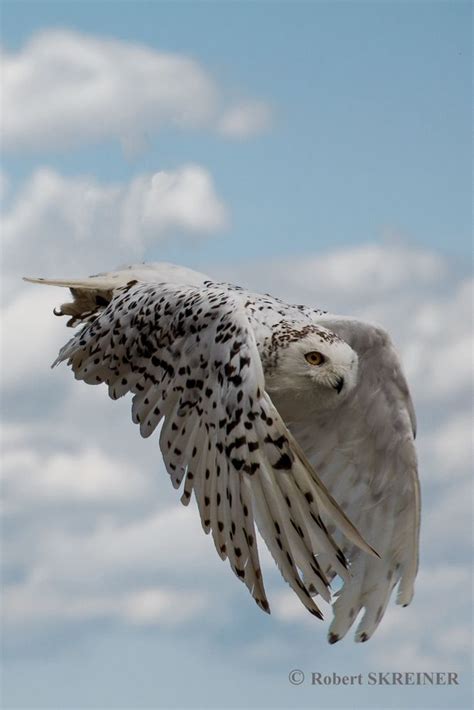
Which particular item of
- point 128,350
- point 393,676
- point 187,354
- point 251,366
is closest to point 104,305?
point 128,350

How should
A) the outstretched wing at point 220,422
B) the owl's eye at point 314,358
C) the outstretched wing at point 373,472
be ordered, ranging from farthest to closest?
the outstretched wing at point 373,472 → the owl's eye at point 314,358 → the outstretched wing at point 220,422

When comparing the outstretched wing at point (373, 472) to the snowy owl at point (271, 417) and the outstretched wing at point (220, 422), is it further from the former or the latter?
the outstretched wing at point (220, 422)

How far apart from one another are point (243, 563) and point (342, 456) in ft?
8.10

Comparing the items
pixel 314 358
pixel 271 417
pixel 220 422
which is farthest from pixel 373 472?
pixel 271 417

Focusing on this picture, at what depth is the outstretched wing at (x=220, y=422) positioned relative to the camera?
7.80 metres

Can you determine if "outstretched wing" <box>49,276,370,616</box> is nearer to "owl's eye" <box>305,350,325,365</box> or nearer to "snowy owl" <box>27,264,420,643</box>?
"snowy owl" <box>27,264,420,643</box>

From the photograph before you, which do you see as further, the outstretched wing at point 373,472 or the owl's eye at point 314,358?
the outstretched wing at point 373,472

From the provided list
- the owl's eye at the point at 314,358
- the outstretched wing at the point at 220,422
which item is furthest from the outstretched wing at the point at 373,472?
the outstretched wing at the point at 220,422

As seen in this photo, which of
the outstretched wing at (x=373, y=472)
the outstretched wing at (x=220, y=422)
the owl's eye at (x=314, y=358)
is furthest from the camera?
the outstretched wing at (x=373, y=472)

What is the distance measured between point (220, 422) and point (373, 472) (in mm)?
2297

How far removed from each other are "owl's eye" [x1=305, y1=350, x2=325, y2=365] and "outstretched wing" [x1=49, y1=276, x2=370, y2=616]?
1.79ft

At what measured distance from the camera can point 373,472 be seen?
33.4ft

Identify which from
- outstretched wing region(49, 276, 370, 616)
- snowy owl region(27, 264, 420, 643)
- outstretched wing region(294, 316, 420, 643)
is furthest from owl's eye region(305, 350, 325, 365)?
outstretched wing region(294, 316, 420, 643)

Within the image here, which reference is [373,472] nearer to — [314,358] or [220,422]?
[314,358]
